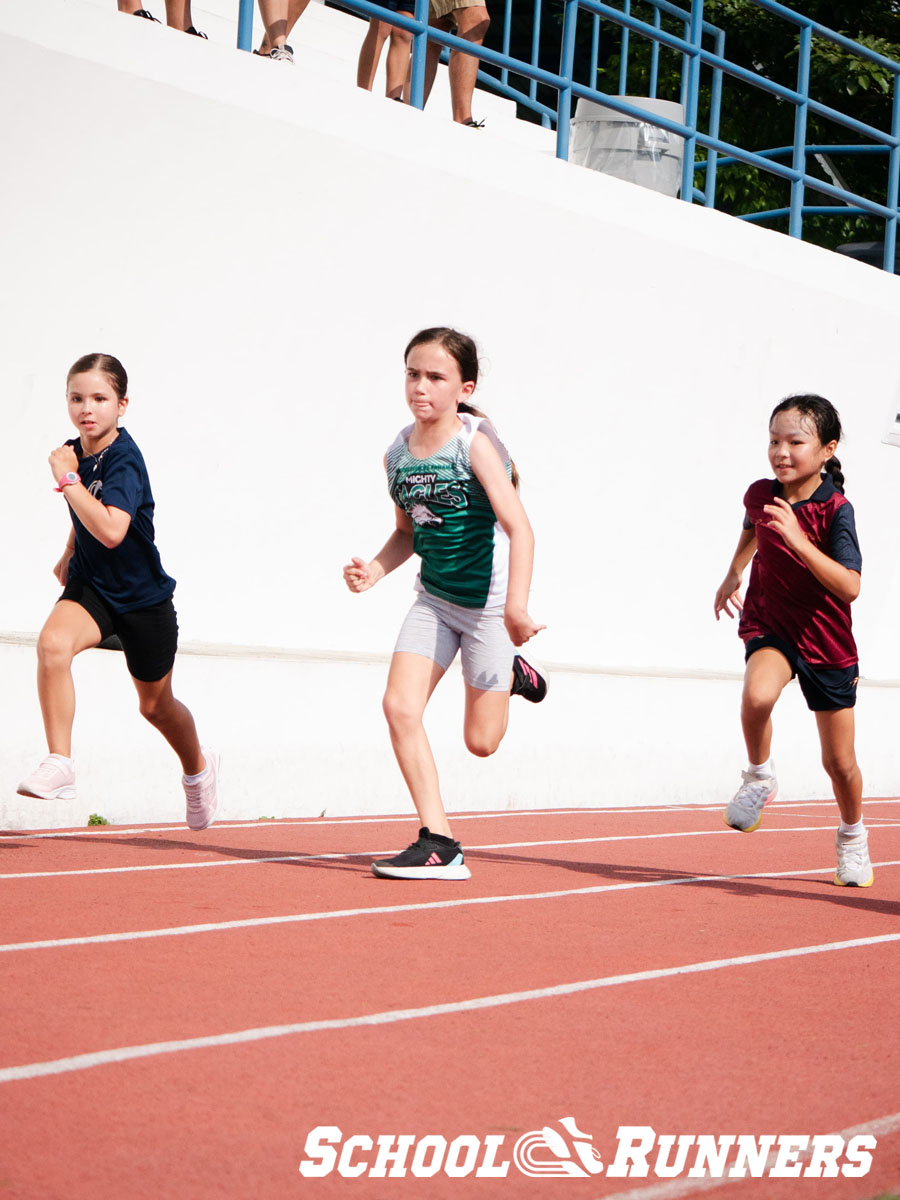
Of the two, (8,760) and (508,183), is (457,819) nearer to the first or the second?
(8,760)

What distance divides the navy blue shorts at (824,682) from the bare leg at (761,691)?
4 centimetres

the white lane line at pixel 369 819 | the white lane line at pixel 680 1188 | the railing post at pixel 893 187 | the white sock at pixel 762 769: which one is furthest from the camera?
the railing post at pixel 893 187

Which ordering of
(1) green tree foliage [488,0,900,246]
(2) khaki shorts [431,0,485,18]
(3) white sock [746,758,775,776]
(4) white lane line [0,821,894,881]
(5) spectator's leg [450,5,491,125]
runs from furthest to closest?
(1) green tree foliage [488,0,900,246] → (5) spectator's leg [450,5,491,125] → (2) khaki shorts [431,0,485,18] → (3) white sock [746,758,775,776] → (4) white lane line [0,821,894,881]

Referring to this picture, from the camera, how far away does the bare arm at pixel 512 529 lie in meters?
5.61

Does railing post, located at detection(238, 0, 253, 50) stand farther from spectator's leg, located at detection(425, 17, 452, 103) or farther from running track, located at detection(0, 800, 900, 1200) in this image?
running track, located at detection(0, 800, 900, 1200)

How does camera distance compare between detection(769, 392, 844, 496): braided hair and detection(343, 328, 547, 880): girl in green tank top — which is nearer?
detection(343, 328, 547, 880): girl in green tank top

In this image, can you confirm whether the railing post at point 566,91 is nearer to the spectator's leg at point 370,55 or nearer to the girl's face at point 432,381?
the spectator's leg at point 370,55

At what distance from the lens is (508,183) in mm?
10375

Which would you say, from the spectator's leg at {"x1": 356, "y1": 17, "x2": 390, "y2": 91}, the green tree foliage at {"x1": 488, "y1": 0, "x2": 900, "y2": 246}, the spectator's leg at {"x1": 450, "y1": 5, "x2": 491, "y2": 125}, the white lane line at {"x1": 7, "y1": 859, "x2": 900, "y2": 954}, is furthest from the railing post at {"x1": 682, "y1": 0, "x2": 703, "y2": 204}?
the green tree foliage at {"x1": 488, "y1": 0, "x2": 900, "y2": 246}

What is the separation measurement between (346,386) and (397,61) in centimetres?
360

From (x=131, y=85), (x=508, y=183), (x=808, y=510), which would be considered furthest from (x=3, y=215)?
(x=808, y=510)

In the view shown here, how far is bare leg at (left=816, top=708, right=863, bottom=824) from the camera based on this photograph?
6367mm

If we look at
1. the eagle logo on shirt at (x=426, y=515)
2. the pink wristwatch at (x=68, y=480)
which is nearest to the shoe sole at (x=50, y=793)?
the pink wristwatch at (x=68, y=480)

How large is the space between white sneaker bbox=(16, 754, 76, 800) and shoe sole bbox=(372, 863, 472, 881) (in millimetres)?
1316
